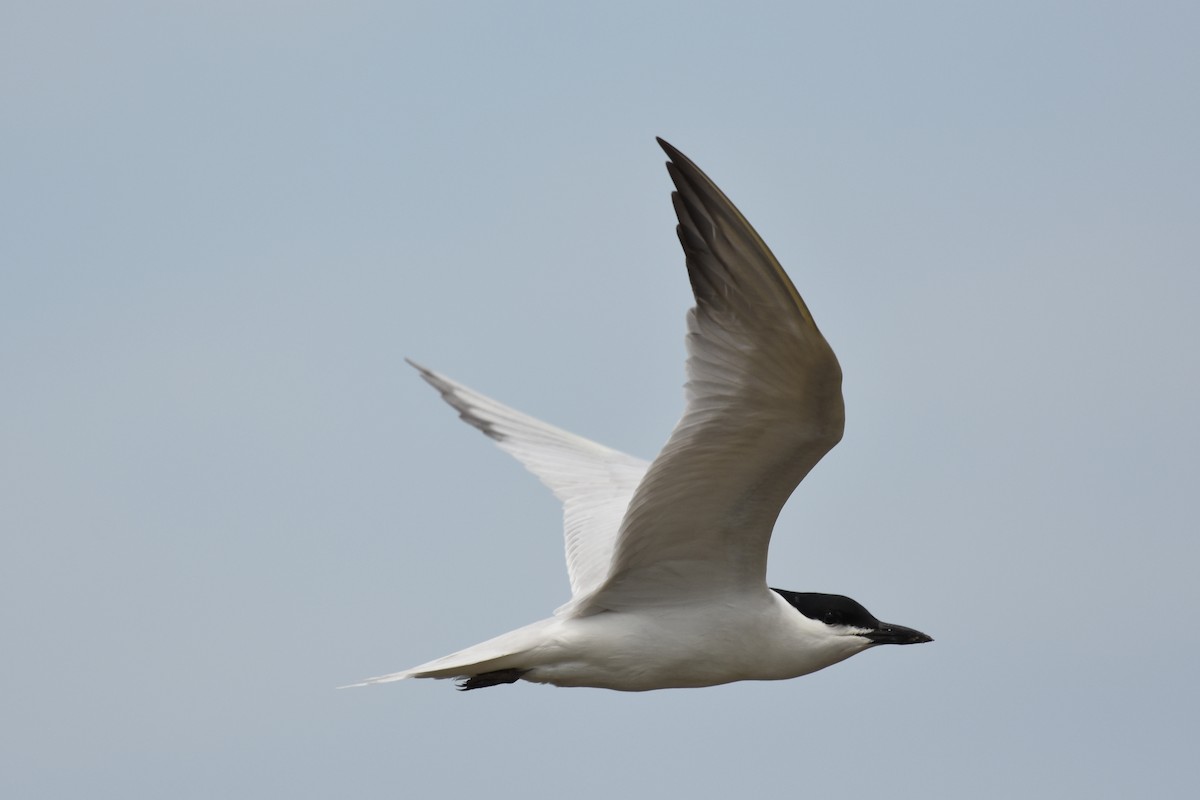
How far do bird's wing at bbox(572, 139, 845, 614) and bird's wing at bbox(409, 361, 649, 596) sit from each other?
170 cm

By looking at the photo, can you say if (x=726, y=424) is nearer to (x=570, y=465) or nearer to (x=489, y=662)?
(x=489, y=662)

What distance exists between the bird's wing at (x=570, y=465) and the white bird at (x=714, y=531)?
0.05 m

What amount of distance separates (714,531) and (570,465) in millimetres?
3427

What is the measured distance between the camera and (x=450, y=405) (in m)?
13.3

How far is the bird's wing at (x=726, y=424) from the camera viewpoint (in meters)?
8.08

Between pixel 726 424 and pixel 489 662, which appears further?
pixel 489 662

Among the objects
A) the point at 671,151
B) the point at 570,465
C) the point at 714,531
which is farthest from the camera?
the point at 570,465

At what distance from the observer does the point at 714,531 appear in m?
9.66

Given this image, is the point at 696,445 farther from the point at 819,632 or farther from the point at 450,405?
the point at 450,405

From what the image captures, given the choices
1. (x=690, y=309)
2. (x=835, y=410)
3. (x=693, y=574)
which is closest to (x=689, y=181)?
(x=690, y=309)

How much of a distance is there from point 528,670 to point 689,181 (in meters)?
3.34

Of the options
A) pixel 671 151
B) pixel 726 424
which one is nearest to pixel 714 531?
pixel 726 424

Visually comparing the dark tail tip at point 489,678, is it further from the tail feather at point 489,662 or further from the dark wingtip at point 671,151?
the dark wingtip at point 671,151

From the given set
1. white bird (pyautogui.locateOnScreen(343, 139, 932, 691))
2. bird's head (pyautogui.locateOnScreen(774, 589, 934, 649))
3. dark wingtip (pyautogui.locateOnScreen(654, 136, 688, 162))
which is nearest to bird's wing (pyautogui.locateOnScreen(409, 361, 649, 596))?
white bird (pyautogui.locateOnScreen(343, 139, 932, 691))
